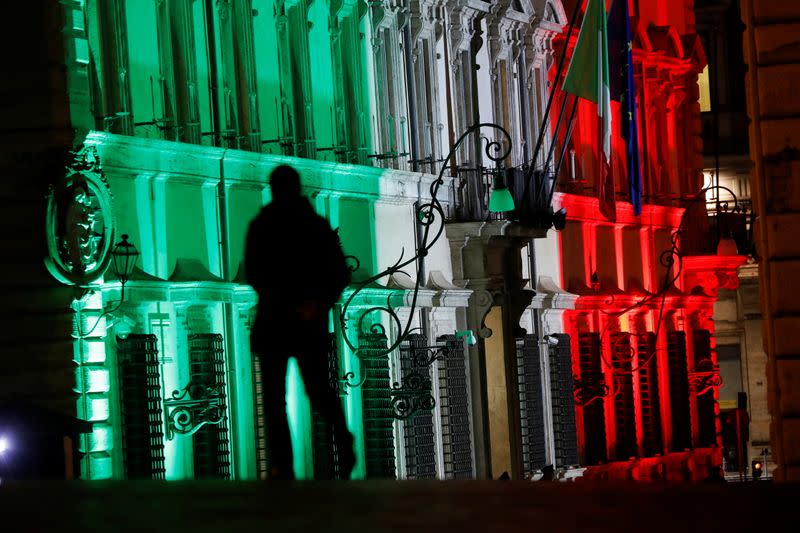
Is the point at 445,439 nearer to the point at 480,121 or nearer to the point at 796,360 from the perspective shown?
the point at 480,121

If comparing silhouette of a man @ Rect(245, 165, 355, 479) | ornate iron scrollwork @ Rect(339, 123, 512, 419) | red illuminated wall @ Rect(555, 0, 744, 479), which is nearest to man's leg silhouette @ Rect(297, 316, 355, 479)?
silhouette of a man @ Rect(245, 165, 355, 479)

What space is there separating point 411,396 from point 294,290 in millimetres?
17881

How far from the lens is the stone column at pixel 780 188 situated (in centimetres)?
1307

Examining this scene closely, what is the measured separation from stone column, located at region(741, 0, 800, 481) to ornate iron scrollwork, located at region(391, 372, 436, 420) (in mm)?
15492

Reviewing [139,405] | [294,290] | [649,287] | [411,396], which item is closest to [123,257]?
[139,405]

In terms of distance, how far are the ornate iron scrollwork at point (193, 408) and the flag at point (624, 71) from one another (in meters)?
6.98

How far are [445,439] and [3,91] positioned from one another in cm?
1466

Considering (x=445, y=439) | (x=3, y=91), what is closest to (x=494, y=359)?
(x=445, y=439)

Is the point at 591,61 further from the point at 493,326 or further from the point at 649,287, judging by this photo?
the point at 649,287

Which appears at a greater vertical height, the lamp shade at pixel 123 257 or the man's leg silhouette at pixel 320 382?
the lamp shade at pixel 123 257

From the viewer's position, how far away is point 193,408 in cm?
2334

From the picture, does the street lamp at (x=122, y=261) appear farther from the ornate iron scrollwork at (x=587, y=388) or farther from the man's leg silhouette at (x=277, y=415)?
the ornate iron scrollwork at (x=587, y=388)

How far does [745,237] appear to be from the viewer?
1654 inches

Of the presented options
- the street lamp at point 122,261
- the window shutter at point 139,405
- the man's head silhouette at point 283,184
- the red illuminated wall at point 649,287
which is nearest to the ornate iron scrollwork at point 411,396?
the window shutter at point 139,405
